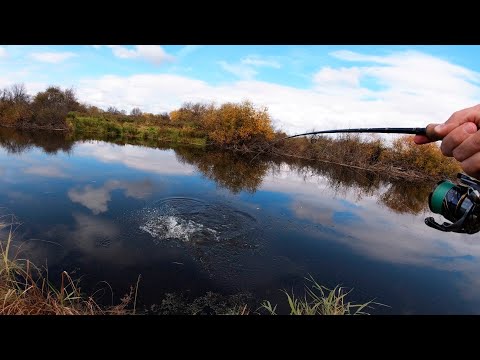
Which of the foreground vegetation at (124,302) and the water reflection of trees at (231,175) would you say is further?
the water reflection of trees at (231,175)

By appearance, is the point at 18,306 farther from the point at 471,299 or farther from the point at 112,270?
the point at 471,299

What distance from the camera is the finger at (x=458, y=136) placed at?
160cm

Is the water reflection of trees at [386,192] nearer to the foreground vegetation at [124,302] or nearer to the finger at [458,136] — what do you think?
the foreground vegetation at [124,302]

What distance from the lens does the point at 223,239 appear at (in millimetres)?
8164

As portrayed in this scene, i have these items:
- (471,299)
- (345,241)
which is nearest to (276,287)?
(345,241)

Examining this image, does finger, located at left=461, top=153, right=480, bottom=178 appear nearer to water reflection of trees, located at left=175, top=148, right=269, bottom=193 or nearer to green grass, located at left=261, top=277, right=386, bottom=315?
green grass, located at left=261, top=277, right=386, bottom=315

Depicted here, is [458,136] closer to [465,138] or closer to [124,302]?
[465,138]

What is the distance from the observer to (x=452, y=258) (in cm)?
941

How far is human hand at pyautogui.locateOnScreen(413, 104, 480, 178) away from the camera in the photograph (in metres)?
1.56

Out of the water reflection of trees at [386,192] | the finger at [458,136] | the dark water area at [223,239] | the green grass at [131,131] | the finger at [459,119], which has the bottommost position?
the dark water area at [223,239]

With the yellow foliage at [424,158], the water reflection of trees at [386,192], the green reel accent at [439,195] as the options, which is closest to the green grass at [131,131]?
the water reflection of trees at [386,192]

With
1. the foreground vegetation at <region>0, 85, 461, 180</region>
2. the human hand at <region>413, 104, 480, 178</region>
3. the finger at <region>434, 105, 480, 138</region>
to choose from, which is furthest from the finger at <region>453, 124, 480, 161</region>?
the foreground vegetation at <region>0, 85, 461, 180</region>
